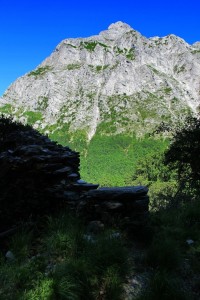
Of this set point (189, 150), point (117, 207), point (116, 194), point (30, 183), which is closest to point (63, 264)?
point (117, 207)

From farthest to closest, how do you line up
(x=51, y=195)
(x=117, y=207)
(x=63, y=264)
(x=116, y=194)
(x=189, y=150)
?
(x=189, y=150)
(x=51, y=195)
(x=116, y=194)
(x=117, y=207)
(x=63, y=264)

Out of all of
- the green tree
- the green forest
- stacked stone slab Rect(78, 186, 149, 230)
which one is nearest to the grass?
the green forest

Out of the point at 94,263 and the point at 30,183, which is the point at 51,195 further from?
the point at 94,263

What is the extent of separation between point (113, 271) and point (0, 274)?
2329 mm

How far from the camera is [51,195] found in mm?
9914

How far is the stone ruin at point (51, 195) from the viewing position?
30.7 ft

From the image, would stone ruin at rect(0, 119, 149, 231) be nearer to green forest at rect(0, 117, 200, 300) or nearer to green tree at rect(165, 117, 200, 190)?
green forest at rect(0, 117, 200, 300)

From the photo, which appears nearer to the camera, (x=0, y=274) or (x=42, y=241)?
(x=0, y=274)

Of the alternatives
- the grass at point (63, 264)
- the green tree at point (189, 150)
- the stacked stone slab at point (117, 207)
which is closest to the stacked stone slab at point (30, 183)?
the grass at point (63, 264)

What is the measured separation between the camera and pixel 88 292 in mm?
6352

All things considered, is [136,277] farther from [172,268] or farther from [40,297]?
[40,297]

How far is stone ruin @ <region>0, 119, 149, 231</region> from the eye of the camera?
935 cm

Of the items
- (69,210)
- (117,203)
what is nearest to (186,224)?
(117,203)

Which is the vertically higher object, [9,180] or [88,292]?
[9,180]
